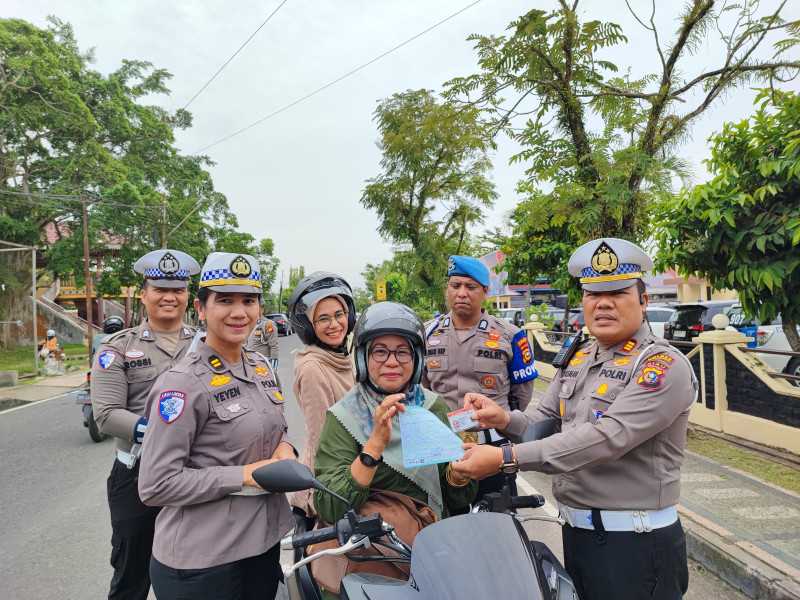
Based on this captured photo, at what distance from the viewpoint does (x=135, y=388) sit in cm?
270

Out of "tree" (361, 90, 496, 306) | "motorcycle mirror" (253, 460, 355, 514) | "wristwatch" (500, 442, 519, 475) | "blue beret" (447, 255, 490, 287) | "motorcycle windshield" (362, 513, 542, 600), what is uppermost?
"tree" (361, 90, 496, 306)

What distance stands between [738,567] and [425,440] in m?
2.86

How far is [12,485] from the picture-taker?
18.0 feet

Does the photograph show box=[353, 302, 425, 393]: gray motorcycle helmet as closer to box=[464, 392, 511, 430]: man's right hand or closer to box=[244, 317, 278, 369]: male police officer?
box=[464, 392, 511, 430]: man's right hand

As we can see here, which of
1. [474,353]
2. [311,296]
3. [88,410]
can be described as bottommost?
[88,410]

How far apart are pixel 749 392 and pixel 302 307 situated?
5961mm

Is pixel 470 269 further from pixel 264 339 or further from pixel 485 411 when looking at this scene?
pixel 264 339

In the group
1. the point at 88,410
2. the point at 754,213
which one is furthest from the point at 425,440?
the point at 88,410

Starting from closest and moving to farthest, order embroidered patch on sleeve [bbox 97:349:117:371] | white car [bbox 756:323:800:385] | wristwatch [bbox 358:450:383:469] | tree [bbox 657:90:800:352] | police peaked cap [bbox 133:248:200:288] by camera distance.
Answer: wristwatch [bbox 358:450:383:469]
embroidered patch on sleeve [bbox 97:349:117:371]
police peaked cap [bbox 133:248:200:288]
tree [bbox 657:90:800:352]
white car [bbox 756:323:800:385]

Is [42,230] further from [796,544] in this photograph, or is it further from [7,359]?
[796,544]

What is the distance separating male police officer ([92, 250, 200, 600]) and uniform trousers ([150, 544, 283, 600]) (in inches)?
30.9

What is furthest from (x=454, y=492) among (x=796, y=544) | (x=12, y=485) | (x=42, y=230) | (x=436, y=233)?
(x=42, y=230)

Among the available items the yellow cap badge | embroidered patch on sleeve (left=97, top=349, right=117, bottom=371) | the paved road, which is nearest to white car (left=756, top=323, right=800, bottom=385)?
the paved road

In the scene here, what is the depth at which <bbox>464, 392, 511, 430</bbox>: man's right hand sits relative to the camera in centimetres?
203
